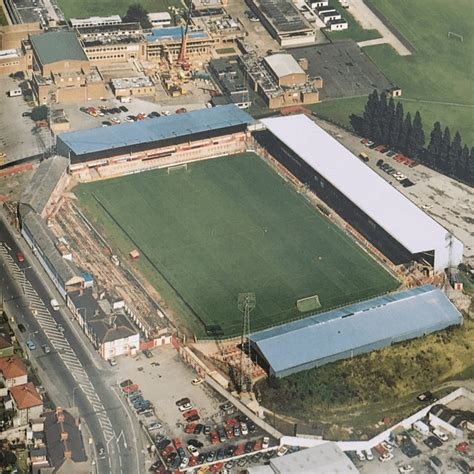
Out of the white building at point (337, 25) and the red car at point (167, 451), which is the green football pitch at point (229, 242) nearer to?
the red car at point (167, 451)

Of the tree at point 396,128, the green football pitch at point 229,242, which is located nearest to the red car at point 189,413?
the green football pitch at point 229,242

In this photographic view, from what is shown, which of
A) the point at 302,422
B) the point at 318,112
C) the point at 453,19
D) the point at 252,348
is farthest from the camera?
the point at 453,19

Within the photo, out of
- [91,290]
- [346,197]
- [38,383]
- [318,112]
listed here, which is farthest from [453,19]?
[38,383]

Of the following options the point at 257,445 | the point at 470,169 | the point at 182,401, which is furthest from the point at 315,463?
the point at 470,169

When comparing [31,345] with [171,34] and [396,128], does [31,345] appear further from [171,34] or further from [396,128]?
[171,34]

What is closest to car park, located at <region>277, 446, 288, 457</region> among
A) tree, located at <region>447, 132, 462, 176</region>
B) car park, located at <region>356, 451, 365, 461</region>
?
Answer: car park, located at <region>356, 451, 365, 461</region>

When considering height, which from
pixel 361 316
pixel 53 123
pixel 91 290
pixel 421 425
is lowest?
pixel 421 425

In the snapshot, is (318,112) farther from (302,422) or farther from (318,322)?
(302,422)
